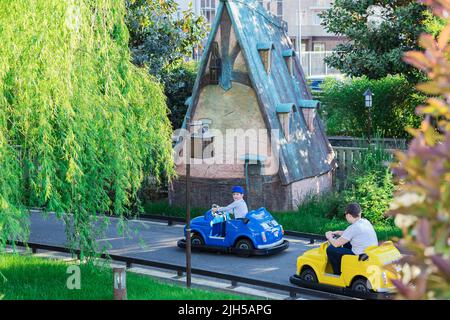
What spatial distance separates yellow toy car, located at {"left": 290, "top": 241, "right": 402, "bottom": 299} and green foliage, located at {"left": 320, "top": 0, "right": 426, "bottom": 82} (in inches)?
414

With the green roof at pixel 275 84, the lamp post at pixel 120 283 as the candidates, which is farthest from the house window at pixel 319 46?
the lamp post at pixel 120 283

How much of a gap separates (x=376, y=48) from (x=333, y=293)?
12223 millimetres

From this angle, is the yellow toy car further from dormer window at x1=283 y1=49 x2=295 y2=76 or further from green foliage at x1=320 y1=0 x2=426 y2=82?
green foliage at x1=320 y1=0 x2=426 y2=82

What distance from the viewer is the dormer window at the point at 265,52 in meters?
19.4

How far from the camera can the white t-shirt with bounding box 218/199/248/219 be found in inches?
595

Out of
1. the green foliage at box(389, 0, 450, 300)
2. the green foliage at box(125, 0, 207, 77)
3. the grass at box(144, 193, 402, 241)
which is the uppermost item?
the green foliage at box(125, 0, 207, 77)

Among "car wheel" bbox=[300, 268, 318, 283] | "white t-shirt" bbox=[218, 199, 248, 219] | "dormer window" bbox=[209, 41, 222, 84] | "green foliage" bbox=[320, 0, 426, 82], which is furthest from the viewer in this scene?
"green foliage" bbox=[320, 0, 426, 82]

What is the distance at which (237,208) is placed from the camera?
15.1 m

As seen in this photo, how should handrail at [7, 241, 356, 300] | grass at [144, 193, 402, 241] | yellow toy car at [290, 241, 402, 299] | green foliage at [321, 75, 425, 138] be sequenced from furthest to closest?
green foliage at [321, 75, 425, 138], grass at [144, 193, 402, 241], handrail at [7, 241, 356, 300], yellow toy car at [290, 241, 402, 299]

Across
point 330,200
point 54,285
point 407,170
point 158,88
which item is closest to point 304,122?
point 330,200

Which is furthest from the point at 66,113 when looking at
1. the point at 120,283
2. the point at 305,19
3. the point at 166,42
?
the point at 305,19

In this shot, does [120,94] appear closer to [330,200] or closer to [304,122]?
[330,200]

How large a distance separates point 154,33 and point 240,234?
9096 mm

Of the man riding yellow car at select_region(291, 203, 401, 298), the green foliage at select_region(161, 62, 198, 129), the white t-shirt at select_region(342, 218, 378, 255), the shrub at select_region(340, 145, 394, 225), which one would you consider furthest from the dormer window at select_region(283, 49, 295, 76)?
the white t-shirt at select_region(342, 218, 378, 255)
